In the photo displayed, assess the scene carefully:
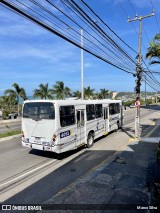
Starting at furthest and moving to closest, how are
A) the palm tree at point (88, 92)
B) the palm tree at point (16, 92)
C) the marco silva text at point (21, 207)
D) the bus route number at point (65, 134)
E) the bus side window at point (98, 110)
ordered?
the palm tree at point (88, 92)
the palm tree at point (16, 92)
the bus side window at point (98, 110)
the bus route number at point (65, 134)
the marco silva text at point (21, 207)

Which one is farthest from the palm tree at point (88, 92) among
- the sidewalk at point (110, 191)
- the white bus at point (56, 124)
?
the sidewalk at point (110, 191)

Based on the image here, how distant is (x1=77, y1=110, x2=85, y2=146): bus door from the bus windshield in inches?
85.1

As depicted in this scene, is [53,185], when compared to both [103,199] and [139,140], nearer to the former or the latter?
[103,199]

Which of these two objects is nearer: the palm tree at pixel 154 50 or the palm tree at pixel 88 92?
the palm tree at pixel 154 50

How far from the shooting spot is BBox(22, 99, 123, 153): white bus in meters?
10.4

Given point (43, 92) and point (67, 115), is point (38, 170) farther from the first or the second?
point (43, 92)

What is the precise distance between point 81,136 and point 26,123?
3.08 meters

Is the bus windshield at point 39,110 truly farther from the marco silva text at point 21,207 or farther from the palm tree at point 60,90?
the palm tree at point 60,90

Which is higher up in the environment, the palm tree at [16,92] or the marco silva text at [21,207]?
the palm tree at [16,92]

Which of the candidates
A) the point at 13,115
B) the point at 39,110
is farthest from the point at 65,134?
the point at 13,115

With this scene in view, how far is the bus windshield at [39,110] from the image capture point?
10.5 meters

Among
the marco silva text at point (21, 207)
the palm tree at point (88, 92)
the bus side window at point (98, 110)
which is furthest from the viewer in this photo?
the palm tree at point (88, 92)

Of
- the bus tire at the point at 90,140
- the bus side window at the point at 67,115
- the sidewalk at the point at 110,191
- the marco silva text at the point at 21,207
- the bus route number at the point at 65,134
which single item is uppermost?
the bus side window at the point at 67,115

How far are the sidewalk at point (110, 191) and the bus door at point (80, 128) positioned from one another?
244 cm
